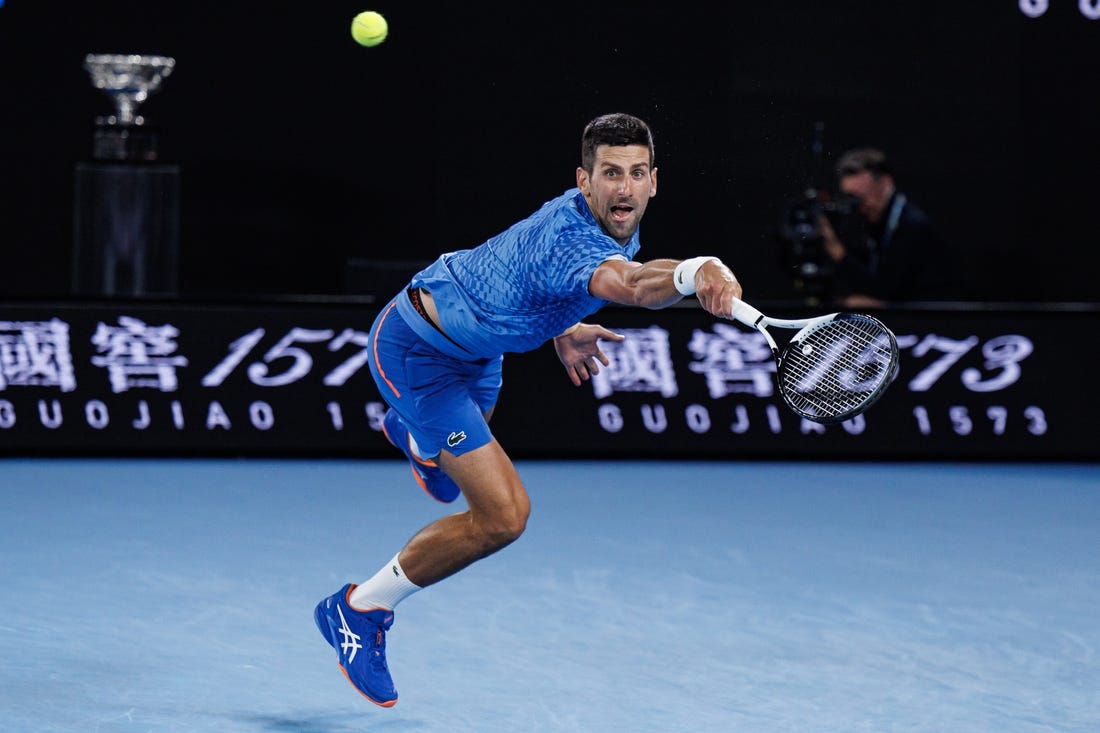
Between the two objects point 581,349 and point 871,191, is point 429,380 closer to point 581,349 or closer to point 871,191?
point 581,349

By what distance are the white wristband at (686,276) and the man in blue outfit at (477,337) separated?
0.89 ft

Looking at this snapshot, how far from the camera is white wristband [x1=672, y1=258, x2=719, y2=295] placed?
12.1 ft

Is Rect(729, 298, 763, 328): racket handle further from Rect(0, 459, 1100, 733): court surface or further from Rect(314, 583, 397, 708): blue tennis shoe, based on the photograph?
Rect(314, 583, 397, 708): blue tennis shoe

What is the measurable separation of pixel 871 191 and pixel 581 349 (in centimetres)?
557

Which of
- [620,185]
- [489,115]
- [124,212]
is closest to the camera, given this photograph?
[620,185]

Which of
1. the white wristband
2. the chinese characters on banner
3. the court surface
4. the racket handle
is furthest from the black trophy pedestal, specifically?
the racket handle

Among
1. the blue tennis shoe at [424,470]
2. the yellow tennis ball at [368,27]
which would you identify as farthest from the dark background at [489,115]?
the blue tennis shoe at [424,470]

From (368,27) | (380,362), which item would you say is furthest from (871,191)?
(380,362)

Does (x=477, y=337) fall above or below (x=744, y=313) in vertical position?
below

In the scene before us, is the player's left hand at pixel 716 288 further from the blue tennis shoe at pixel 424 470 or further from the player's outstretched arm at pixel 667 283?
the blue tennis shoe at pixel 424 470

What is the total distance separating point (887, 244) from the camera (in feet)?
33.6

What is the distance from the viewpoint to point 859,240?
11914 mm

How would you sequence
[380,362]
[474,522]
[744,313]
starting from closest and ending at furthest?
[744,313] < [474,522] < [380,362]

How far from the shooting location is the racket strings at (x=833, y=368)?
155 inches
